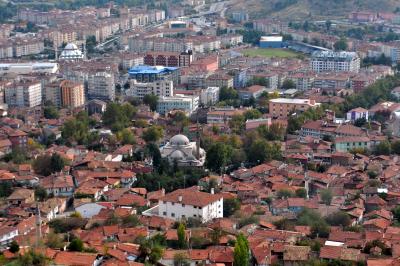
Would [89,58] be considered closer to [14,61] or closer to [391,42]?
[14,61]

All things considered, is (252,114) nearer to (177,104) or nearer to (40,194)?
(177,104)

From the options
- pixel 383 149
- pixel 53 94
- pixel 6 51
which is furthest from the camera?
pixel 6 51

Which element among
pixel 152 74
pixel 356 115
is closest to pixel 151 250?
pixel 356 115

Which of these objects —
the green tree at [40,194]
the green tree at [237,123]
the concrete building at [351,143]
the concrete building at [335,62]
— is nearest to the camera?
the green tree at [40,194]

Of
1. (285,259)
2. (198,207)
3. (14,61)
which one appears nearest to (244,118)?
(198,207)

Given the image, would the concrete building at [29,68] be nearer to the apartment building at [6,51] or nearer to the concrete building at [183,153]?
the apartment building at [6,51]

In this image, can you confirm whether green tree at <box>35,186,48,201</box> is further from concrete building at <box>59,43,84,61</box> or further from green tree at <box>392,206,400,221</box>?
concrete building at <box>59,43,84,61</box>

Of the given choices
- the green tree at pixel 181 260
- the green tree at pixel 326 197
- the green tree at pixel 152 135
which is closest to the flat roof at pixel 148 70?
the green tree at pixel 152 135
